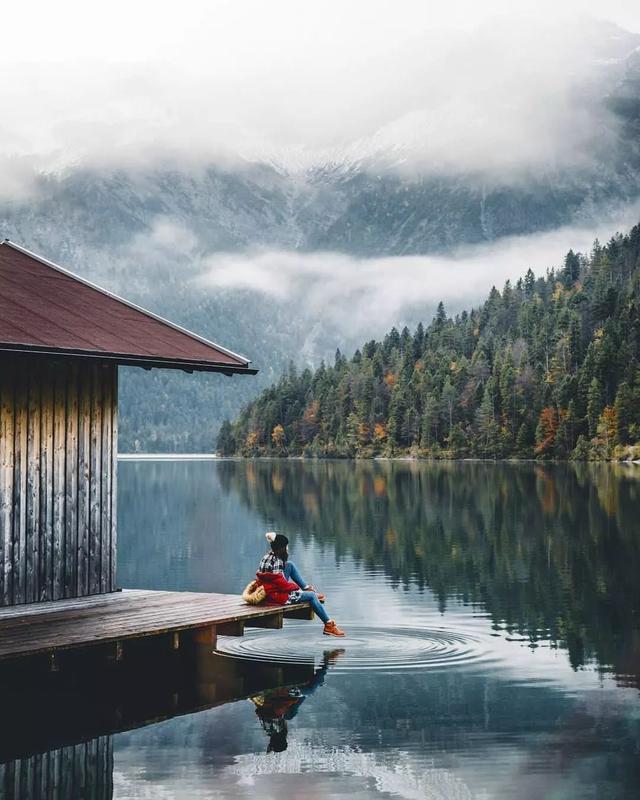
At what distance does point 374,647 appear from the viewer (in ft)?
72.6

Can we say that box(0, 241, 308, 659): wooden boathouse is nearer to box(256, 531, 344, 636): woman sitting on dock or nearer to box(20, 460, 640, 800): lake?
box(256, 531, 344, 636): woman sitting on dock

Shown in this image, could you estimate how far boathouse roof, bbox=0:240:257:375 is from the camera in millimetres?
19219

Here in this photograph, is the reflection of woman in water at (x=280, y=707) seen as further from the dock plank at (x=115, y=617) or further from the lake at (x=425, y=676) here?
the dock plank at (x=115, y=617)

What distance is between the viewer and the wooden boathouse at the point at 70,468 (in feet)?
63.0

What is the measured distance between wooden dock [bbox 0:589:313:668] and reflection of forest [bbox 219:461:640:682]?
18.9 ft

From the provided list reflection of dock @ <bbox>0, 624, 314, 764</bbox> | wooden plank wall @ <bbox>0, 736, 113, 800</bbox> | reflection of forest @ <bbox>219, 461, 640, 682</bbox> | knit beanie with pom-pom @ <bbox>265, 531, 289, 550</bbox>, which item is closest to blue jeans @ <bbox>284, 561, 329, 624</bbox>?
knit beanie with pom-pom @ <bbox>265, 531, 289, 550</bbox>

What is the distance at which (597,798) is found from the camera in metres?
13.2

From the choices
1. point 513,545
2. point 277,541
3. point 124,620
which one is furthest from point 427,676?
point 513,545

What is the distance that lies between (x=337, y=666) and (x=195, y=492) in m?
69.7

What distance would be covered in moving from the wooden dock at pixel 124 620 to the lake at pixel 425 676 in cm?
74

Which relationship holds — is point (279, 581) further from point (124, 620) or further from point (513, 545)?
point (513, 545)

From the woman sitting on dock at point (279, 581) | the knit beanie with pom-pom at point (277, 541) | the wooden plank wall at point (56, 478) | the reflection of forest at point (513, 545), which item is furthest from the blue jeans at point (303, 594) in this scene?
the reflection of forest at point (513, 545)

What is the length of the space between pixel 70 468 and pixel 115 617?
2812mm

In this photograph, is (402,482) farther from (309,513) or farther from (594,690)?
(594,690)
